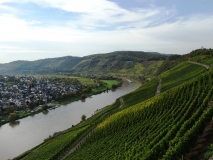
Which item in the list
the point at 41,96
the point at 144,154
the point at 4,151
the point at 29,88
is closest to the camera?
the point at 144,154

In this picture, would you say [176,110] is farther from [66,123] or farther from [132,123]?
[66,123]

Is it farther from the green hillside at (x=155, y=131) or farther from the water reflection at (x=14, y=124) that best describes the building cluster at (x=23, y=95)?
the green hillside at (x=155, y=131)

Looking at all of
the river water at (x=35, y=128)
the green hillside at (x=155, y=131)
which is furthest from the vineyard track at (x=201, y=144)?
the river water at (x=35, y=128)

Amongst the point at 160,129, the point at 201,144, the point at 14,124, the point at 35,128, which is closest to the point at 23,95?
the point at 14,124

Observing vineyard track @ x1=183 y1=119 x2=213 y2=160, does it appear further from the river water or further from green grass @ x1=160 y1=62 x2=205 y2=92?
the river water

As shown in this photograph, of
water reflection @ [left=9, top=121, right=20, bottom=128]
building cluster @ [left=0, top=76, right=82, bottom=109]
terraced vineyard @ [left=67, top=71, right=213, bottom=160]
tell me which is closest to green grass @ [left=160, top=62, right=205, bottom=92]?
terraced vineyard @ [left=67, top=71, right=213, bottom=160]

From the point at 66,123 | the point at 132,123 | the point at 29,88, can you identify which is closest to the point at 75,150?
the point at 132,123
